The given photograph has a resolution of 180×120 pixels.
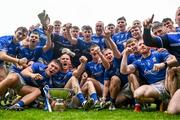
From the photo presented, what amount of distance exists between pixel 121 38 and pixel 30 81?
2.57 meters

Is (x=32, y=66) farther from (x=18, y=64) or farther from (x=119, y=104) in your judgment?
(x=119, y=104)

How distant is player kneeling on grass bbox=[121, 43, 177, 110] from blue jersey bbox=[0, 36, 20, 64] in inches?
103

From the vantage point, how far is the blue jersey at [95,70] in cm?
866

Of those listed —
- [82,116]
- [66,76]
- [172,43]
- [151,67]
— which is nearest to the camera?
[82,116]

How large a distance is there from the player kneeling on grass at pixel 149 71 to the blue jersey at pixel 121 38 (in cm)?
135

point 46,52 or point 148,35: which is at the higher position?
point 148,35

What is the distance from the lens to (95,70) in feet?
28.6

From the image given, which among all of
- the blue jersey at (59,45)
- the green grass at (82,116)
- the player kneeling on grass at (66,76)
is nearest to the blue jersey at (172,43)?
the green grass at (82,116)

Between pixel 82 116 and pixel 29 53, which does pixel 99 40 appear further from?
pixel 82 116

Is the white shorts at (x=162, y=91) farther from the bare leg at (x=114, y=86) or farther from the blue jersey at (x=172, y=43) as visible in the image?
the bare leg at (x=114, y=86)

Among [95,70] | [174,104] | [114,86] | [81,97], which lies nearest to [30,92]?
[81,97]

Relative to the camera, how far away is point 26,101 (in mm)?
7836

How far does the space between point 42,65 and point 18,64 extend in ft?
1.72

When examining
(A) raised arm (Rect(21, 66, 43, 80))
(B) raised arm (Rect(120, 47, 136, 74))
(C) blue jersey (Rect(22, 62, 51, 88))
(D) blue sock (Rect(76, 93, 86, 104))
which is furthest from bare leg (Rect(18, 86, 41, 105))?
(B) raised arm (Rect(120, 47, 136, 74))
